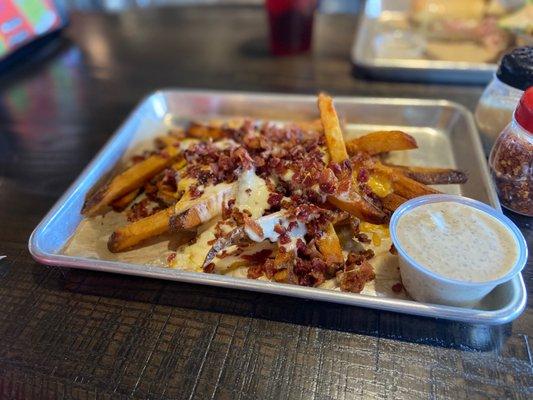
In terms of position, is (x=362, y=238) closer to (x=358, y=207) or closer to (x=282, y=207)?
(x=358, y=207)

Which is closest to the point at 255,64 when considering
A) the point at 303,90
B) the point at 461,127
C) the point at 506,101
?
the point at 303,90

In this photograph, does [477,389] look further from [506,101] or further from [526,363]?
[506,101]

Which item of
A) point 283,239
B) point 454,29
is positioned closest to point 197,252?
point 283,239

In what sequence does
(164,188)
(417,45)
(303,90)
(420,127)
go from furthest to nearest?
(417,45) < (303,90) < (420,127) < (164,188)

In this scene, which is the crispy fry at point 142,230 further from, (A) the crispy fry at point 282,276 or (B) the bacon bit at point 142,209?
(A) the crispy fry at point 282,276

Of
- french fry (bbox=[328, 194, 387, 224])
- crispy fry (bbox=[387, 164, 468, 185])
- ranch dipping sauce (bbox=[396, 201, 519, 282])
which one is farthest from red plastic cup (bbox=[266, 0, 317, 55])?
ranch dipping sauce (bbox=[396, 201, 519, 282])

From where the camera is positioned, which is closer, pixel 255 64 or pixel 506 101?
pixel 506 101
